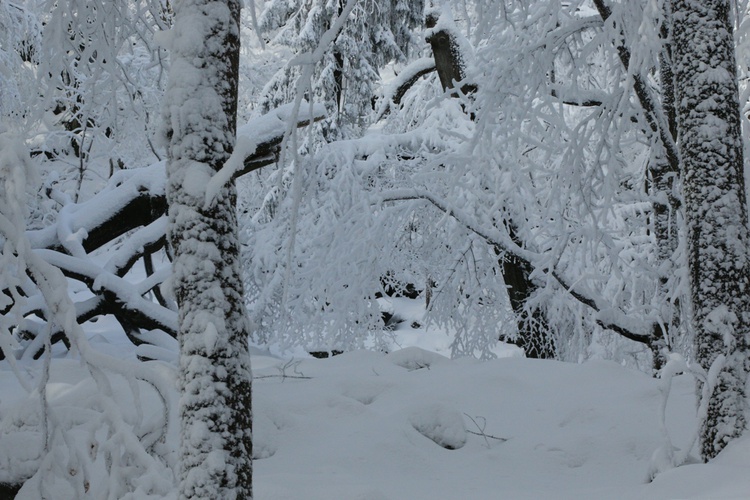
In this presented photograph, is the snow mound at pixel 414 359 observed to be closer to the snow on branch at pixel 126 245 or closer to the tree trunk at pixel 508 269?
the snow on branch at pixel 126 245

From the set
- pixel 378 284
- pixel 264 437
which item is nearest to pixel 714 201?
pixel 264 437

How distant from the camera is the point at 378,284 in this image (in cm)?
870

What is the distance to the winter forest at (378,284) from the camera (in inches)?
90.1

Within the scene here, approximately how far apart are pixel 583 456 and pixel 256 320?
23.3ft

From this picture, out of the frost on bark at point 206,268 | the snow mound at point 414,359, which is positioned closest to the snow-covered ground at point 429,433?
the snow mound at point 414,359

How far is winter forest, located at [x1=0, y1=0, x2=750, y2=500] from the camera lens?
2289 mm

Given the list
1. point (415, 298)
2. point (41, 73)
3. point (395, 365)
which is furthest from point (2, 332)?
point (415, 298)

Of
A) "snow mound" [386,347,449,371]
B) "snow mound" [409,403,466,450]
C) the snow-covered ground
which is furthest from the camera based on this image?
"snow mound" [386,347,449,371]

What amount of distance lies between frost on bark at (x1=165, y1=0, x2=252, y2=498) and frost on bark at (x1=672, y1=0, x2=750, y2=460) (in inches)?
91.1

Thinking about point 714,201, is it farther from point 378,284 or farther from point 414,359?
point 378,284

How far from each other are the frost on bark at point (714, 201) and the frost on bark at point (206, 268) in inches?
91.1

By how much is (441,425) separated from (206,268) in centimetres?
273

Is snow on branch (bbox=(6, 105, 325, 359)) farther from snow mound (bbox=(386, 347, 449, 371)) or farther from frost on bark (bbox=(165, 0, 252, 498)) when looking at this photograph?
frost on bark (bbox=(165, 0, 252, 498))

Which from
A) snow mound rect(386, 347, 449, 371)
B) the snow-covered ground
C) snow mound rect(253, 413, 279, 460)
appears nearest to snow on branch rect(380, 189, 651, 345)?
the snow-covered ground
